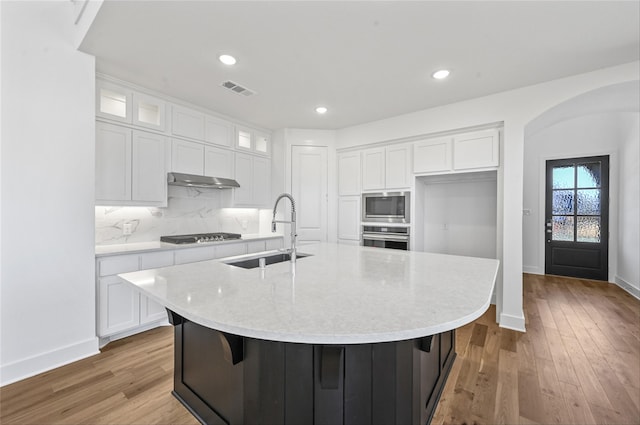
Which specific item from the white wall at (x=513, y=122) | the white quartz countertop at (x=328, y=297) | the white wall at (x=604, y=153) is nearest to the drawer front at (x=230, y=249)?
the white quartz countertop at (x=328, y=297)

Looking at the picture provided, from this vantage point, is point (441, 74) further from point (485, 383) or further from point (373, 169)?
point (485, 383)

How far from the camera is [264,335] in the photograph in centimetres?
82

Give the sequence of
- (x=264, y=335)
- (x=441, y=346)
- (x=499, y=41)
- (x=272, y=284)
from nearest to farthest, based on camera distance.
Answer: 1. (x=264, y=335)
2. (x=272, y=284)
3. (x=441, y=346)
4. (x=499, y=41)

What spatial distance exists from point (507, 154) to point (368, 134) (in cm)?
180

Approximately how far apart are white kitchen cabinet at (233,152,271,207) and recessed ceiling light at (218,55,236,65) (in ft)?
5.31

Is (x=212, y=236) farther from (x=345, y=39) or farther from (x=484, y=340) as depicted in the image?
(x=484, y=340)

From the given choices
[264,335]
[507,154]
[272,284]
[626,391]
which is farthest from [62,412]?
[507,154]

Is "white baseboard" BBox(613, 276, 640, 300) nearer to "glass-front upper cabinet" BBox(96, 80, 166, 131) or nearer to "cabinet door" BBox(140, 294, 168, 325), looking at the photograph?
"cabinet door" BBox(140, 294, 168, 325)

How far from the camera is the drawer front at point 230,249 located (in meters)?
3.42

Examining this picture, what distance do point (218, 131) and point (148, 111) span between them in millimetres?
814

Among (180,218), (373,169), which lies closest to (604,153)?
(373,169)

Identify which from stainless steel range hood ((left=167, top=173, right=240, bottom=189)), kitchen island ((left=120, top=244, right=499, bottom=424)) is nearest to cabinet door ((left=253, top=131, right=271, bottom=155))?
stainless steel range hood ((left=167, top=173, right=240, bottom=189))

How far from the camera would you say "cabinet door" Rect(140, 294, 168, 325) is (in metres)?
2.73

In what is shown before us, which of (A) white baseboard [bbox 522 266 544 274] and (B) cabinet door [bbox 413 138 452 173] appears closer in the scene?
(B) cabinet door [bbox 413 138 452 173]
